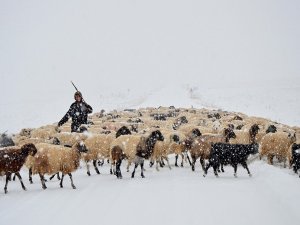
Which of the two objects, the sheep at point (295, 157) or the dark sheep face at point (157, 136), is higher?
the dark sheep face at point (157, 136)

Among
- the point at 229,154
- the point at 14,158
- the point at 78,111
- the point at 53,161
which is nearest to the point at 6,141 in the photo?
the point at 78,111

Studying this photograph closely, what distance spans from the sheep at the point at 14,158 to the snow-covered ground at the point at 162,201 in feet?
1.71

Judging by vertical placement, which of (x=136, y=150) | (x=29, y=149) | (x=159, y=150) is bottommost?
(x=159, y=150)

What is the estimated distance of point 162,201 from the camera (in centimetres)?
841

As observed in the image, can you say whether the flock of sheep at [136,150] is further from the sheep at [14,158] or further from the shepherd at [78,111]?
the shepherd at [78,111]

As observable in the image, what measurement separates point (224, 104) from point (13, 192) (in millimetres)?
45276

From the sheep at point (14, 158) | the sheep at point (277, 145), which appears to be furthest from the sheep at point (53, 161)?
the sheep at point (277, 145)

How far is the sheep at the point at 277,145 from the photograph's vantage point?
1269 cm

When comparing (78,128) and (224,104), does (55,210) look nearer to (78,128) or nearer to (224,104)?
(78,128)

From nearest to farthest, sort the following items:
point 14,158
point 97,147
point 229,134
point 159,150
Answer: point 14,158 → point 97,147 → point 159,150 → point 229,134

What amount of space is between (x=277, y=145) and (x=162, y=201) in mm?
5781

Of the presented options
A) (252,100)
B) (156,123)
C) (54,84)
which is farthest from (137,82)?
(156,123)

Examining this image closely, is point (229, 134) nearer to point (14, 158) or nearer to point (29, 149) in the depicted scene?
point (29, 149)

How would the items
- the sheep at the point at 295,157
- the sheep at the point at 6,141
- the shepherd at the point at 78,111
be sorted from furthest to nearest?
the shepherd at the point at 78,111 → the sheep at the point at 6,141 → the sheep at the point at 295,157
